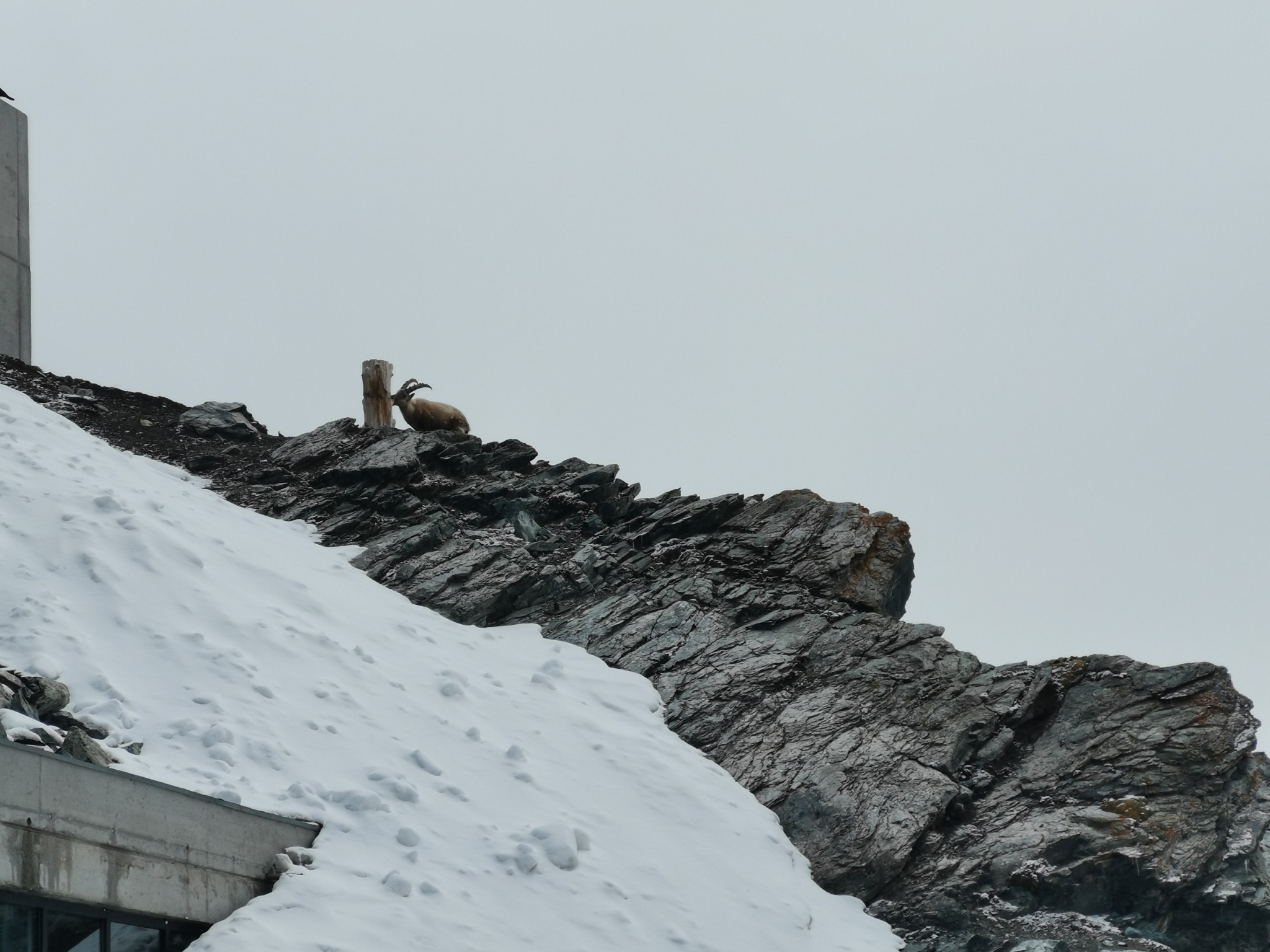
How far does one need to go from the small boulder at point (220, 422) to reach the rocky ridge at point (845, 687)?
0.14 meters

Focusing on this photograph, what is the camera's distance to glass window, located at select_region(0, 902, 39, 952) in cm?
791

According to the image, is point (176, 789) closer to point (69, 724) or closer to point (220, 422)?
point (69, 724)

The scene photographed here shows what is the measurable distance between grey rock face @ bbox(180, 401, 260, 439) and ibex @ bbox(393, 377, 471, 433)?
8.58 ft

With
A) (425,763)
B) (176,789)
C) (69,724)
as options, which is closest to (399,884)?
(176,789)

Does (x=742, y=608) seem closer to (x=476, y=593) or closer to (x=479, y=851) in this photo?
(x=476, y=593)

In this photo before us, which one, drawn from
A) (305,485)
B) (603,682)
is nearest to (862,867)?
(603,682)

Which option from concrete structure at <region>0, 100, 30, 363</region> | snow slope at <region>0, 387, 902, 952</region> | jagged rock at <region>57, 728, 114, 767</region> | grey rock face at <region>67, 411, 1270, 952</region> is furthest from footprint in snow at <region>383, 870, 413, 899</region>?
concrete structure at <region>0, 100, 30, 363</region>

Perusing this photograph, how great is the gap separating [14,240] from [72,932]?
16.9 m

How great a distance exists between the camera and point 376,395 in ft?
78.6

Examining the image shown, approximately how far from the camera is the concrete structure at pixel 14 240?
22.0 metres

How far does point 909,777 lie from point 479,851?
547cm

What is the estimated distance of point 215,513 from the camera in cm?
1666

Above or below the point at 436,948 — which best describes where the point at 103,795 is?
above

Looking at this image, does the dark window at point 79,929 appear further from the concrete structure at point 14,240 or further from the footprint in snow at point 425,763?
the concrete structure at point 14,240
